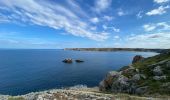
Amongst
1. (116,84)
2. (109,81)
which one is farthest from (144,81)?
(109,81)

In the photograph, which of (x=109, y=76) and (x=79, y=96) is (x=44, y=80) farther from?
(x=79, y=96)

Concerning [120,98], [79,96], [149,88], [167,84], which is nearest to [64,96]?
[79,96]

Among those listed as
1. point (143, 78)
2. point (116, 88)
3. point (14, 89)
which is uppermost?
point (143, 78)

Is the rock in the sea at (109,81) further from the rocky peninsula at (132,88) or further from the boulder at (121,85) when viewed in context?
the boulder at (121,85)

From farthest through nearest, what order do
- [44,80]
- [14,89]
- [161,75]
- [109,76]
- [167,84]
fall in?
[44,80] → [14,89] → [109,76] → [161,75] → [167,84]

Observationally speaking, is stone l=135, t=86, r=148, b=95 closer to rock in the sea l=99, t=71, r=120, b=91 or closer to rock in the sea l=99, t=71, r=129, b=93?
rock in the sea l=99, t=71, r=129, b=93

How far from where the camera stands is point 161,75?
1687 inches

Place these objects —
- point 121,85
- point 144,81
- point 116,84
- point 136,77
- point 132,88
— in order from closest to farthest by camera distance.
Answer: point 132,88 < point 144,81 < point 136,77 < point 121,85 < point 116,84

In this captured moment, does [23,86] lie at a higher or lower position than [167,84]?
lower

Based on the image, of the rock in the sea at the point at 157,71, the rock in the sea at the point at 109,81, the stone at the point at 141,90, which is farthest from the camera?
the rock in the sea at the point at 109,81

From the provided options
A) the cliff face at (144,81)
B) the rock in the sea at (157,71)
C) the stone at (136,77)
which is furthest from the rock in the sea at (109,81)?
the rock in the sea at (157,71)

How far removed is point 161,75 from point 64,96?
28.9 metres

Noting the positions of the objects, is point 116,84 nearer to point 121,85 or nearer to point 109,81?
point 121,85

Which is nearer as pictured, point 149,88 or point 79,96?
point 79,96
